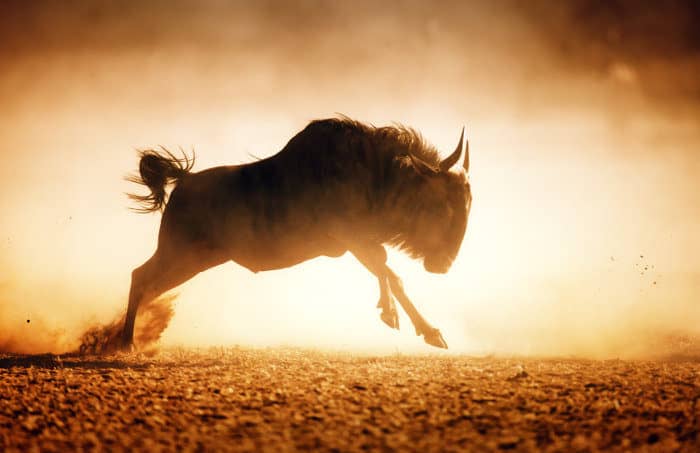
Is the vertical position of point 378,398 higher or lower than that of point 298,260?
lower

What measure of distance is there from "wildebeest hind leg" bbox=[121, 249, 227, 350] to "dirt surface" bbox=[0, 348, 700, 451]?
2.61m

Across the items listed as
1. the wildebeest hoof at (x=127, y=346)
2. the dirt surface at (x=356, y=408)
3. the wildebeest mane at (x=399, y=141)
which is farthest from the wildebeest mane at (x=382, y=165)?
the wildebeest hoof at (x=127, y=346)

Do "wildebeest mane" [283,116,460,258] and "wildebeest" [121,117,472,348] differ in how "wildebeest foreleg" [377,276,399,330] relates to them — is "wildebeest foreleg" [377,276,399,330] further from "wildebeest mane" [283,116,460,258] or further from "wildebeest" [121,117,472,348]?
"wildebeest mane" [283,116,460,258]

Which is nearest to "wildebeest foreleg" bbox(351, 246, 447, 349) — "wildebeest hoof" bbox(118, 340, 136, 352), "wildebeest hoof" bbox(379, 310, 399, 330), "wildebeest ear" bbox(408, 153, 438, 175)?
"wildebeest hoof" bbox(379, 310, 399, 330)

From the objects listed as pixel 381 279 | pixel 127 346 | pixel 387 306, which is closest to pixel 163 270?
pixel 127 346

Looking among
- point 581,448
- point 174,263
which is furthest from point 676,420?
point 174,263

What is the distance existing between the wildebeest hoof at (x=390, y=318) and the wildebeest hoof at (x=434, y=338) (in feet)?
1.22

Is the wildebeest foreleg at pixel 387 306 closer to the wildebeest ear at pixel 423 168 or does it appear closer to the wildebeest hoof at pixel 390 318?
the wildebeest hoof at pixel 390 318

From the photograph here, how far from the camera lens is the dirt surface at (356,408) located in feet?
11.0

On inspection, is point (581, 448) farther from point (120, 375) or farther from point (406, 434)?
point (120, 375)

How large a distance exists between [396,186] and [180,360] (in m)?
3.29

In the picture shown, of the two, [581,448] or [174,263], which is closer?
[581,448]

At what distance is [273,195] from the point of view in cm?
784

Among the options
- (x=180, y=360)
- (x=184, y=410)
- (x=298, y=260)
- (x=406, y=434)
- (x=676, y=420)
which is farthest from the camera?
(x=298, y=260)
